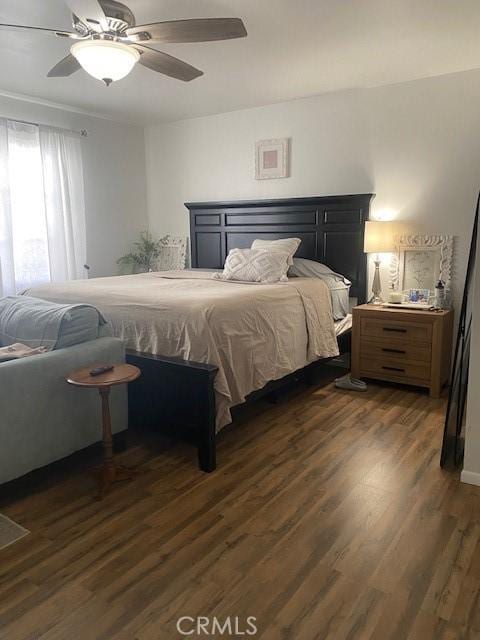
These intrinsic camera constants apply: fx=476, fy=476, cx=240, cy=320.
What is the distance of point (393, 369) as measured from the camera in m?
3.80

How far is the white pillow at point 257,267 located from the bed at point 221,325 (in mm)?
178

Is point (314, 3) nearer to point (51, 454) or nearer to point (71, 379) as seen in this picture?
point (71, 379)

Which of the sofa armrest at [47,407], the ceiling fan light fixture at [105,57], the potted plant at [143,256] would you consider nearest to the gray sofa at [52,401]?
the sofa armrest at [47,407]

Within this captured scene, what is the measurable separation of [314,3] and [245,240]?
2.52m

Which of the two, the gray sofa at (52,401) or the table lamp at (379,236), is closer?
the gray sofa at (52,401)

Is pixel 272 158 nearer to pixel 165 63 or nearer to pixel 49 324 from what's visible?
pixel 165 63

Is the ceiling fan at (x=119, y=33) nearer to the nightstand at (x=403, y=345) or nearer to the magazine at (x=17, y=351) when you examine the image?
the magazine at (x=17, y=351)

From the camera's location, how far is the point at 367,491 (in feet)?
7.67

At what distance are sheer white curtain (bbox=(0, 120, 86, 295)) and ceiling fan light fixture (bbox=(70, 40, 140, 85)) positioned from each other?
2.26 metres

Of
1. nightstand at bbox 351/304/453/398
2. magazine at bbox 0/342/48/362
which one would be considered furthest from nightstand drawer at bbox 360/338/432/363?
magazine at bbox 0/342/48/362

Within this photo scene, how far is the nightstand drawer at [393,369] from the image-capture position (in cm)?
368

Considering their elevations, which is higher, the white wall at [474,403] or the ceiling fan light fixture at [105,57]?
the ceiling fan light fixture at [105,57]

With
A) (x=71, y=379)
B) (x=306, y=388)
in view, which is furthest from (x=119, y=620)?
(x=306, y=388)

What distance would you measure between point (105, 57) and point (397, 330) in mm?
2732
